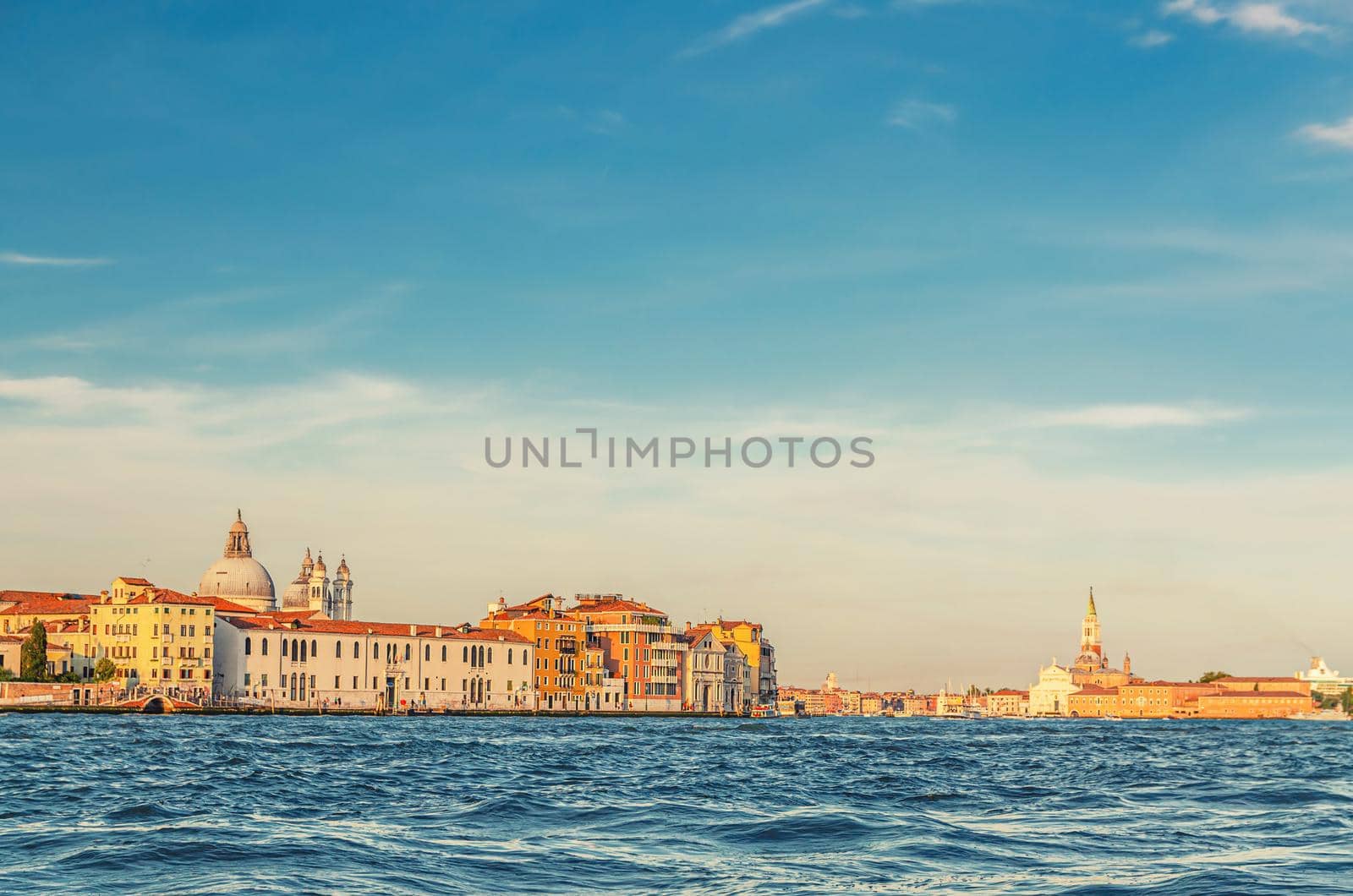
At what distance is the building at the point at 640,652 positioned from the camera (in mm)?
122938

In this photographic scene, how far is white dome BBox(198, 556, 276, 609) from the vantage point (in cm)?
12838

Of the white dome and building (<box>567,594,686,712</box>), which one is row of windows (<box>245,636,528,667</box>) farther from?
the white dome

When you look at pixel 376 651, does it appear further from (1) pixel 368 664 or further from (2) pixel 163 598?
(2) pixel 163 598

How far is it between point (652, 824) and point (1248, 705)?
187653 mm

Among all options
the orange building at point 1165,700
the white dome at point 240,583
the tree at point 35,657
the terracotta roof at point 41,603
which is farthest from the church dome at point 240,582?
the orange building at point 1165,700

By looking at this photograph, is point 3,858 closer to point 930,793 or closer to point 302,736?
point 930,793

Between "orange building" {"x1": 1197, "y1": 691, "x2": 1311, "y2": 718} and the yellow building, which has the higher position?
the yellow building

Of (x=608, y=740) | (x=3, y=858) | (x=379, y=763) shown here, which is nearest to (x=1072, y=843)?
(x=3, y=858)

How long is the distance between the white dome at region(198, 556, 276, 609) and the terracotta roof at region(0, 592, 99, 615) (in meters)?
14.7

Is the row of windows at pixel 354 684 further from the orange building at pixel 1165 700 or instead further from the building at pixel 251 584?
the orange building at pixel 1165 700

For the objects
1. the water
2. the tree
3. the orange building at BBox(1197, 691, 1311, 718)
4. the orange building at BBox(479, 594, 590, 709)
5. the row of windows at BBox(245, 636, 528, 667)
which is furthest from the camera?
the orange building at BBox(1197, 691, 1311, 718)

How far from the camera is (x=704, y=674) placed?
5069 inches

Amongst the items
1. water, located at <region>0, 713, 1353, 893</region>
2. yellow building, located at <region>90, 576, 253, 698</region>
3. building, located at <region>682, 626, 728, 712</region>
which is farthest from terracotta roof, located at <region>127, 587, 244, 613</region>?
water, located at <region>0, 713, 1353, 893</region>

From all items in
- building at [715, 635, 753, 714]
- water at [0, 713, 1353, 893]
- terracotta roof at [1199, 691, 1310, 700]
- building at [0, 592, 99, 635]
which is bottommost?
terracotta roof at [1199, 691, 1310, 700]
